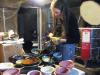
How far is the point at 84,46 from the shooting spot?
941 millimetres

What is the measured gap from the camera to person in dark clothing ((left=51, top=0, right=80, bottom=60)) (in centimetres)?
95

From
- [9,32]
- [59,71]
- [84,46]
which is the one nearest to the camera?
[59,71]

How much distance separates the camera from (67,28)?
957 millimetres

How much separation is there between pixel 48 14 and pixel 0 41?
34cm

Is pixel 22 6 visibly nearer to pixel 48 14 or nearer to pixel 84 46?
pixel 48 14

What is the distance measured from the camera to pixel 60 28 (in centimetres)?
98

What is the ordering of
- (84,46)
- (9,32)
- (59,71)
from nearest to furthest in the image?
(59,71)
(84,46)
(9,32)

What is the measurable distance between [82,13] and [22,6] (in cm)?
37

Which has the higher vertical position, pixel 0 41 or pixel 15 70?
pixel 0 41

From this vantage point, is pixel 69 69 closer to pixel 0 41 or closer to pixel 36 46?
pixel 36 46

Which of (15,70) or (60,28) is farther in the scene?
(60,28)

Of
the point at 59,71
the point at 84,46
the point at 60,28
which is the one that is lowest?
the point at 59,71

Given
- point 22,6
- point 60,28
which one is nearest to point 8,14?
point 22,6

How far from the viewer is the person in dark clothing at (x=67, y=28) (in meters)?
0.95
